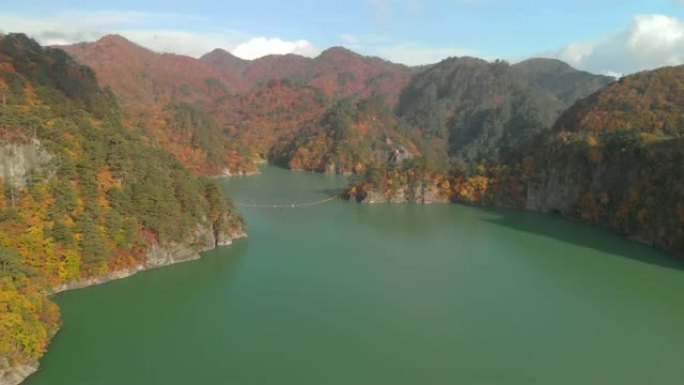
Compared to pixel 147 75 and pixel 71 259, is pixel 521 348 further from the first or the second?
pixel 147 75

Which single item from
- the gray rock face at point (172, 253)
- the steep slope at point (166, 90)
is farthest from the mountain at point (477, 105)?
the gray rock face at point (172, 253)

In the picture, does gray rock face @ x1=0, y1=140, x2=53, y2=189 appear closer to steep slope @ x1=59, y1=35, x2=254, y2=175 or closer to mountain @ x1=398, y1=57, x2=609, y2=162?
steep slope @ x1=59, y1=35, x2=254, y2=175

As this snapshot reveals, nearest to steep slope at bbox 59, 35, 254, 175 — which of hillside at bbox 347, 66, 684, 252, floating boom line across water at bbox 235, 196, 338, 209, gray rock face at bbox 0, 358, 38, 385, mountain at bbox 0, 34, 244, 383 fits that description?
floating boom line across water at bbox 235, 196, 338, 209

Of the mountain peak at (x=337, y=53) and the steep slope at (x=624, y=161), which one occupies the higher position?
the mountain peak at (x=337, y=53)

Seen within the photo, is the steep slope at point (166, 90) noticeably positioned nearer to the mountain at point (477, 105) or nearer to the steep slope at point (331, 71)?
the steep slope at point (331, 71)

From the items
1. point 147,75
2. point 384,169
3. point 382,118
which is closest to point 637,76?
point 384,169
